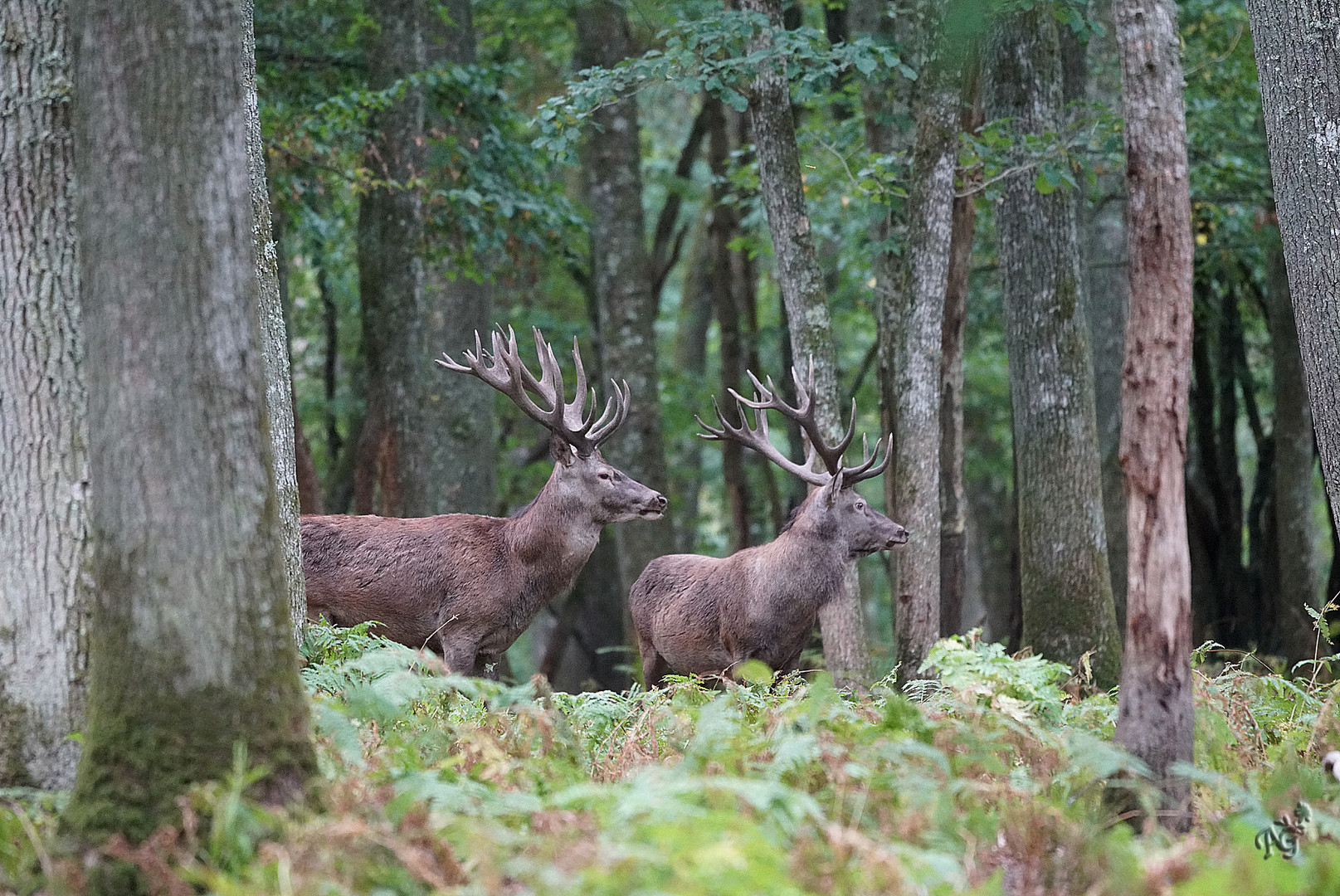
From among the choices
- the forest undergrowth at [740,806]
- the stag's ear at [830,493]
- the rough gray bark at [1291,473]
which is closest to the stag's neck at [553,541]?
the stag's ear at [830,493]

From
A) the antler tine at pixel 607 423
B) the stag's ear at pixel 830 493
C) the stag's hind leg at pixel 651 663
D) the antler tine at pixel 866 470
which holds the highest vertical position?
the antler tine at pixel 607 423

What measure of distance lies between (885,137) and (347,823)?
39.4 feet

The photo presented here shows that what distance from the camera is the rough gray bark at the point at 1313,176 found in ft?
22.2

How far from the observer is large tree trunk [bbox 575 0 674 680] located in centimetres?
1551

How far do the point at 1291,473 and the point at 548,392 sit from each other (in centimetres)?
867

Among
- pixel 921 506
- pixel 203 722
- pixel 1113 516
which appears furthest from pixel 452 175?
pixel 203 722

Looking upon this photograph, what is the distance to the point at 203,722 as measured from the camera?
414 centimetres

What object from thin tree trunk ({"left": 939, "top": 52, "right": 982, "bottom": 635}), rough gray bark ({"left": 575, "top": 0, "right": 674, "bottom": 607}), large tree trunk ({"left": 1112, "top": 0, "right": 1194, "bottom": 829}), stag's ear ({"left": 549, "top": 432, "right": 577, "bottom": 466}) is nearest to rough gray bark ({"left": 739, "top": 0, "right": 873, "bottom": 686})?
thin tree trunk ({"left": 939, "top": 52, "right": 982, "bottom": 635})

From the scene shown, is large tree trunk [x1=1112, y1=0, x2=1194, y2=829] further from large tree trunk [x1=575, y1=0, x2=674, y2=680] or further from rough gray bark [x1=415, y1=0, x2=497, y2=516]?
large tree trunk [x1=575, y1=0, x2=674, y2=680]

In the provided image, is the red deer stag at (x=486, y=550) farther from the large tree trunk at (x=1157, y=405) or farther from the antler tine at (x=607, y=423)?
the large tree trunk at (x=1157, y=405)

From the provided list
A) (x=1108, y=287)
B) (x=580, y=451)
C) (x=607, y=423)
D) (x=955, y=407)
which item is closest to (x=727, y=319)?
(x=1108, y=287)

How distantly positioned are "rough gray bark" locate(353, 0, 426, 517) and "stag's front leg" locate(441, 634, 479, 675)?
441 centimetres

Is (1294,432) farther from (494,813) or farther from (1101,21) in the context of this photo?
(494,813)

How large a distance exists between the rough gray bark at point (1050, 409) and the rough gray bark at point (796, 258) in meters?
1.38
